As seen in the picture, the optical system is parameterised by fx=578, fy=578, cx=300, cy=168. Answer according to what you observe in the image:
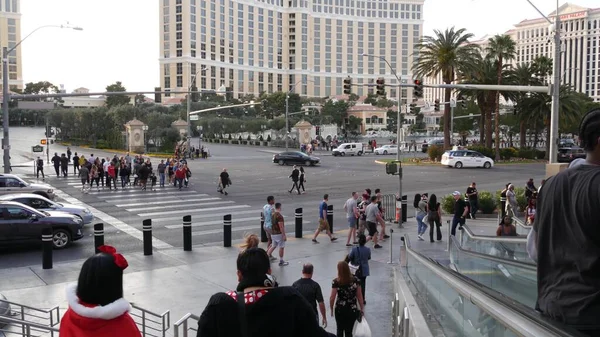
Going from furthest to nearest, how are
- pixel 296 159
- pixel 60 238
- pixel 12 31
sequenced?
pixel 12 31, pixel 296 159, pixel 60 238

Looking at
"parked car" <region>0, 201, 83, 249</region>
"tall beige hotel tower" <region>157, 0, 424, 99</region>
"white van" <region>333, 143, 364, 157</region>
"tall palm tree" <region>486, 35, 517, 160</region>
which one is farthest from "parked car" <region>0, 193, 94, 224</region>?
"tall beige hotel tower" <region>157, 0, 424, 99</region>

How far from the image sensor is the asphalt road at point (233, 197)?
17.7 m

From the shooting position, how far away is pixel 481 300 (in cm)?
384

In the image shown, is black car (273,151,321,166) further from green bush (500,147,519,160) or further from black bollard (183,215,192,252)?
black bollard (183,215,192,252)

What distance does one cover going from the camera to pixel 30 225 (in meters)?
15.7

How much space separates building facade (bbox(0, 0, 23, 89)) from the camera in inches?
Answer: 6447

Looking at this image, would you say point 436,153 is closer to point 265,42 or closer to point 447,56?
point 447,56

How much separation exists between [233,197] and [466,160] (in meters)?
24.9

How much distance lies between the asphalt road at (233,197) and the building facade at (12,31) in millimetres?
138250

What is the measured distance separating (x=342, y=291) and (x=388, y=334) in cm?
193

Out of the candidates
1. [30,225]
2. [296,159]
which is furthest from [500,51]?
[30,225]

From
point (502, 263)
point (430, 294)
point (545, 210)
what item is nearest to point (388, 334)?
point (430, 294)

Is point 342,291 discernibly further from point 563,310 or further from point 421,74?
point 421,74

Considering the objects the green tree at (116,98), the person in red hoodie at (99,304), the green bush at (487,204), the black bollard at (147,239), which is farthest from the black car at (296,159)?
the green tree at (116,98)
